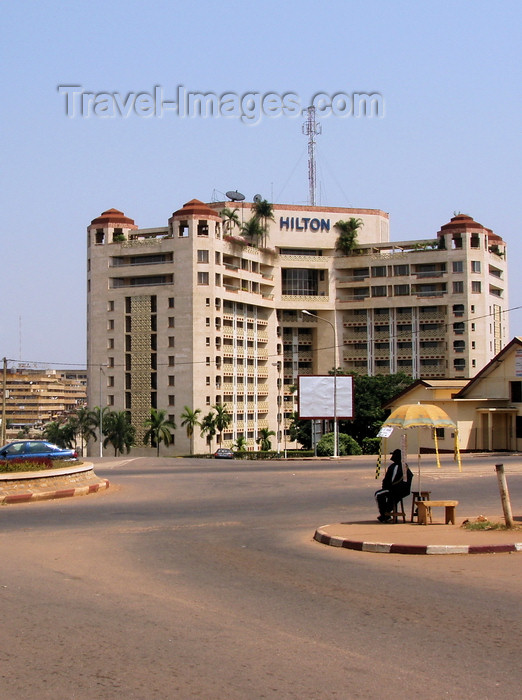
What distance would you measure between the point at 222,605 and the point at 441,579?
301 centimetres

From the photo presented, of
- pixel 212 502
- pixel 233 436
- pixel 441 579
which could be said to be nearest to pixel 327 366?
pixel 233 436

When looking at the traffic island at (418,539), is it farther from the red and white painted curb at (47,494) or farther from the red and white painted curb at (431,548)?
the red and white painted curb at (47,494)

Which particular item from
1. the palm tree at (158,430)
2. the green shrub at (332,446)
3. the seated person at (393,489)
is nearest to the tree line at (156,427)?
the palm tree at (158,430)

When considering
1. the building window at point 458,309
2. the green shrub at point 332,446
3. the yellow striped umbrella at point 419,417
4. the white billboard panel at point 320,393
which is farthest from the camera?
the building window at point 458,309

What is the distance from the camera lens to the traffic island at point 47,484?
22.1 metres

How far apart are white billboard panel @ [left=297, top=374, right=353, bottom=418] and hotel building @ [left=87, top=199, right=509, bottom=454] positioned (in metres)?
42.9

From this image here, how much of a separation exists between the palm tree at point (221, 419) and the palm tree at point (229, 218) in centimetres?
2484

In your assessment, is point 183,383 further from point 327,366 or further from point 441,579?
point 441,579

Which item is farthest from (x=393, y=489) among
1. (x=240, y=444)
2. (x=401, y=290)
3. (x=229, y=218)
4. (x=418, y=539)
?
(x=401, y=290)

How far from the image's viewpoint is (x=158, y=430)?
102 metres

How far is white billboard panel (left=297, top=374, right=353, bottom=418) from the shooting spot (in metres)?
59.7

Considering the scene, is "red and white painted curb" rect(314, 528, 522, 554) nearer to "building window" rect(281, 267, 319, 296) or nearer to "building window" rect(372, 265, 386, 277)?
"building window" rect(372, 265, 386, 277)

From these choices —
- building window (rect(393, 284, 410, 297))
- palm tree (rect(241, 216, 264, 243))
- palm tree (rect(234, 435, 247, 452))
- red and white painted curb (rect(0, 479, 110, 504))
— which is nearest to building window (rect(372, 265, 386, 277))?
building window (rect(393, 284, 410, 297))

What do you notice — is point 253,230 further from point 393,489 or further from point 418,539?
point 418,539
